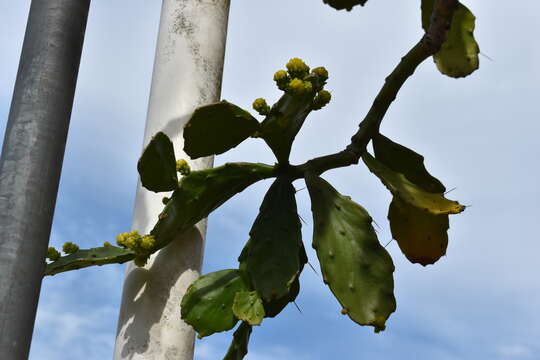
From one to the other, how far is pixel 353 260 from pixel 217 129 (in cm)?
36

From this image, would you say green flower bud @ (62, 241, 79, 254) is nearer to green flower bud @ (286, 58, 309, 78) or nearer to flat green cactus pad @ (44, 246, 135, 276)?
flat green cactus pad @ (44, 246, 135, 276)

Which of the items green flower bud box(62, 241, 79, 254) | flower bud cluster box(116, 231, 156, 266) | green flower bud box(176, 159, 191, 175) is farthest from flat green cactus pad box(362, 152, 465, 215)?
green flower bud box(62, 241, 79, 254)

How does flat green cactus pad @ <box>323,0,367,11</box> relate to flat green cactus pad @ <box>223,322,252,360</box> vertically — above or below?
above

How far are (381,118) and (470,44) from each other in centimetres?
25

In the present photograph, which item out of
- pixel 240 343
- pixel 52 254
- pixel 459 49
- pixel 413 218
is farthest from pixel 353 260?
pixel 52 254

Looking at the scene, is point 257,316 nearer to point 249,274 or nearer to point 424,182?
point 249,274

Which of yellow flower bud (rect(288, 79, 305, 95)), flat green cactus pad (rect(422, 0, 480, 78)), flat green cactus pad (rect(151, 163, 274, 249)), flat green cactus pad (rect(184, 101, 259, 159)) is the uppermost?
flat green cactus pad (rect(422, 0, 480, 78))

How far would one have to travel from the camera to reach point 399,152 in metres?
1.65

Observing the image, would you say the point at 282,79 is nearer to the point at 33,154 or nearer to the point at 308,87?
the point at 308,87

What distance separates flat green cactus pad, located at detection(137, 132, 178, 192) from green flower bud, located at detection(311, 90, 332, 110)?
291 mm

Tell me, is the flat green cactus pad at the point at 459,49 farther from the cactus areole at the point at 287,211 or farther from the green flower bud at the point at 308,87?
the green flower bud at the point at 308,87

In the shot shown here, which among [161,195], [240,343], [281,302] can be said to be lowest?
[240,343]

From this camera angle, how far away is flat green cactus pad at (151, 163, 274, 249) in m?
1.57

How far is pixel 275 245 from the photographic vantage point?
5.06ft
